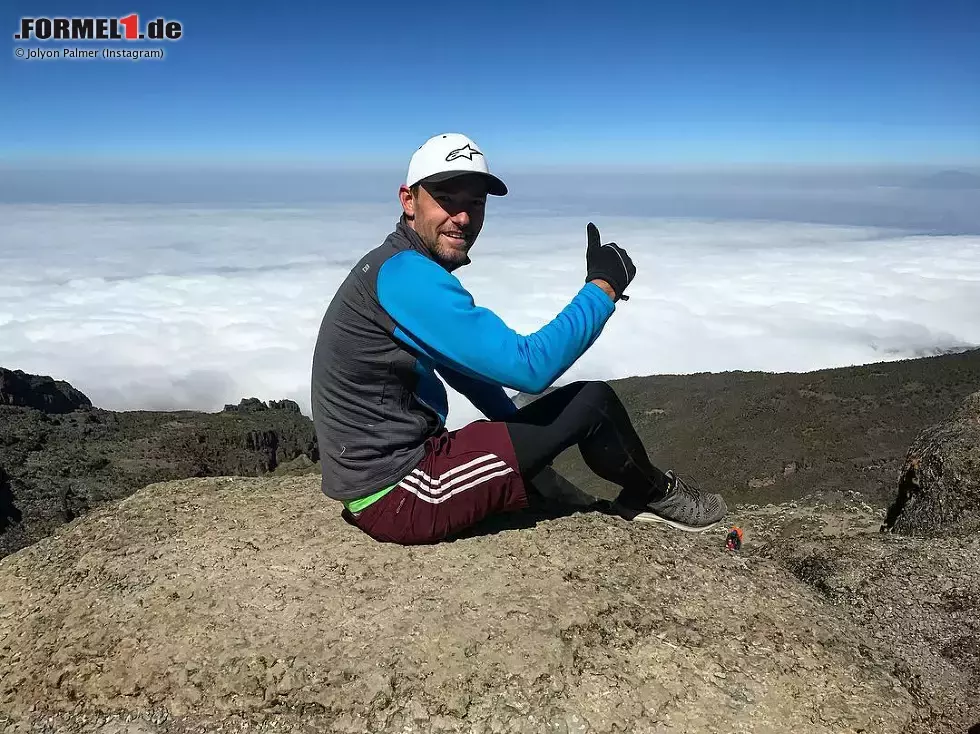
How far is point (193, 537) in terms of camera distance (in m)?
6.62

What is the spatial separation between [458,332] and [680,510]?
11.6 feet

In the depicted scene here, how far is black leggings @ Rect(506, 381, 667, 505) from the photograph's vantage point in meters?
5.61

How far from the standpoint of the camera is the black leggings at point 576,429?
561cm

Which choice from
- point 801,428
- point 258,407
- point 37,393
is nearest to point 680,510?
point 801,428

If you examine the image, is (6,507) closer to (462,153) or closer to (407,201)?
(407,201)

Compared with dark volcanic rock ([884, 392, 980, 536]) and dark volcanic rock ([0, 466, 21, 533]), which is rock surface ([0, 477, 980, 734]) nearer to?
dark volcanic rock ([884, 392, 980, 536])

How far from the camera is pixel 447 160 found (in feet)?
16.1

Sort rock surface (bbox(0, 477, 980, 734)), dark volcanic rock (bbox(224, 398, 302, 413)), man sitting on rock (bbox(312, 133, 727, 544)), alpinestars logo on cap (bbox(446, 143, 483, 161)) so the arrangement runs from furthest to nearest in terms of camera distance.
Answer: dark volcanic rock (bbox(224, 398, 302, 413)) < alpinestars logo on cap (bbox(446, 143, 483, 161)) < man sitting on rock (bbox(312, 133, 727, 544)) < rock surface (bbox(0, 477, 980, 734))

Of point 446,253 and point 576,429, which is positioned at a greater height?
point 446,253

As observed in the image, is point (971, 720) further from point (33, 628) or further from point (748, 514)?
point (748, 514)

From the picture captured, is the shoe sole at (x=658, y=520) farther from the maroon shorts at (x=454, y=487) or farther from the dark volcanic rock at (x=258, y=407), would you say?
the dark volcanic rock at (x=258, y=407)

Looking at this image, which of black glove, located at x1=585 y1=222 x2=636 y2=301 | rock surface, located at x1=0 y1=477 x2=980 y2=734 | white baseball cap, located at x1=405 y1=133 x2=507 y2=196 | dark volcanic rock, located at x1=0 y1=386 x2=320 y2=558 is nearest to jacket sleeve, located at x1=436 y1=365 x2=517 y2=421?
rock surface, located at x1=0 y1=477 x2=980 y2=734

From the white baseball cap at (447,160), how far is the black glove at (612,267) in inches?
37.5

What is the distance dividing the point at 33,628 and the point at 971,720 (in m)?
7.12
